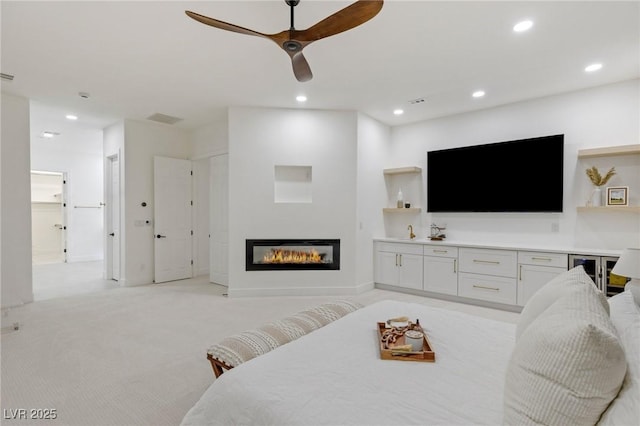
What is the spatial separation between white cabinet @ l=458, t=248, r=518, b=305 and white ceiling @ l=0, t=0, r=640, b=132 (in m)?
2.21

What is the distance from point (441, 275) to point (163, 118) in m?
5.31

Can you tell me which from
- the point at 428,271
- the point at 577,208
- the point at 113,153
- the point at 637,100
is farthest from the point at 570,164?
the point at 113,153

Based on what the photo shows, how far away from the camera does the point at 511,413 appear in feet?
3.27

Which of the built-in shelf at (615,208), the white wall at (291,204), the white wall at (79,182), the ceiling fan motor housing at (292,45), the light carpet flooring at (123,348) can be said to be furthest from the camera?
the white wall at (79,182)

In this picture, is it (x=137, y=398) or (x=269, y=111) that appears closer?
(x=137, y=398)

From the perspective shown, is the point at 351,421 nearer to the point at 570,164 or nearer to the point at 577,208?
the point at 577,208

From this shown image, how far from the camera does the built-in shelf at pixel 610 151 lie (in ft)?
12.0

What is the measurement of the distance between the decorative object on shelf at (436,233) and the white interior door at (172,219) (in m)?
4.62

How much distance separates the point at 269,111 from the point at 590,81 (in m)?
4.27

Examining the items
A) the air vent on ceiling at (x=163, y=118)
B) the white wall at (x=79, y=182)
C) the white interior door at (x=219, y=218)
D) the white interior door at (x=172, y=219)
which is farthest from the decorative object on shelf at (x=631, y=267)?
the white wall at (x=79, y=182)

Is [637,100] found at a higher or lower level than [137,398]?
higher

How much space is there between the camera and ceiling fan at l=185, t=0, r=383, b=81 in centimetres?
192

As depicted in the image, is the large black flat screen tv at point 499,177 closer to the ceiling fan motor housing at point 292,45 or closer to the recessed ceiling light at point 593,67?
the recessed ceiling light at point 593,67

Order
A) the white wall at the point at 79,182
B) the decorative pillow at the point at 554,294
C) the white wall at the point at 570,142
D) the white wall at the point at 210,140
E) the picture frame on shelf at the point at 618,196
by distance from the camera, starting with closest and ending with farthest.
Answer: the decorative pillow at the point at 554,294
the picture frame on shelf at the point at 618,196
the white wall at the point at 570,142
the white wall at the point at 210,140
the white wall at the point at 79,182
